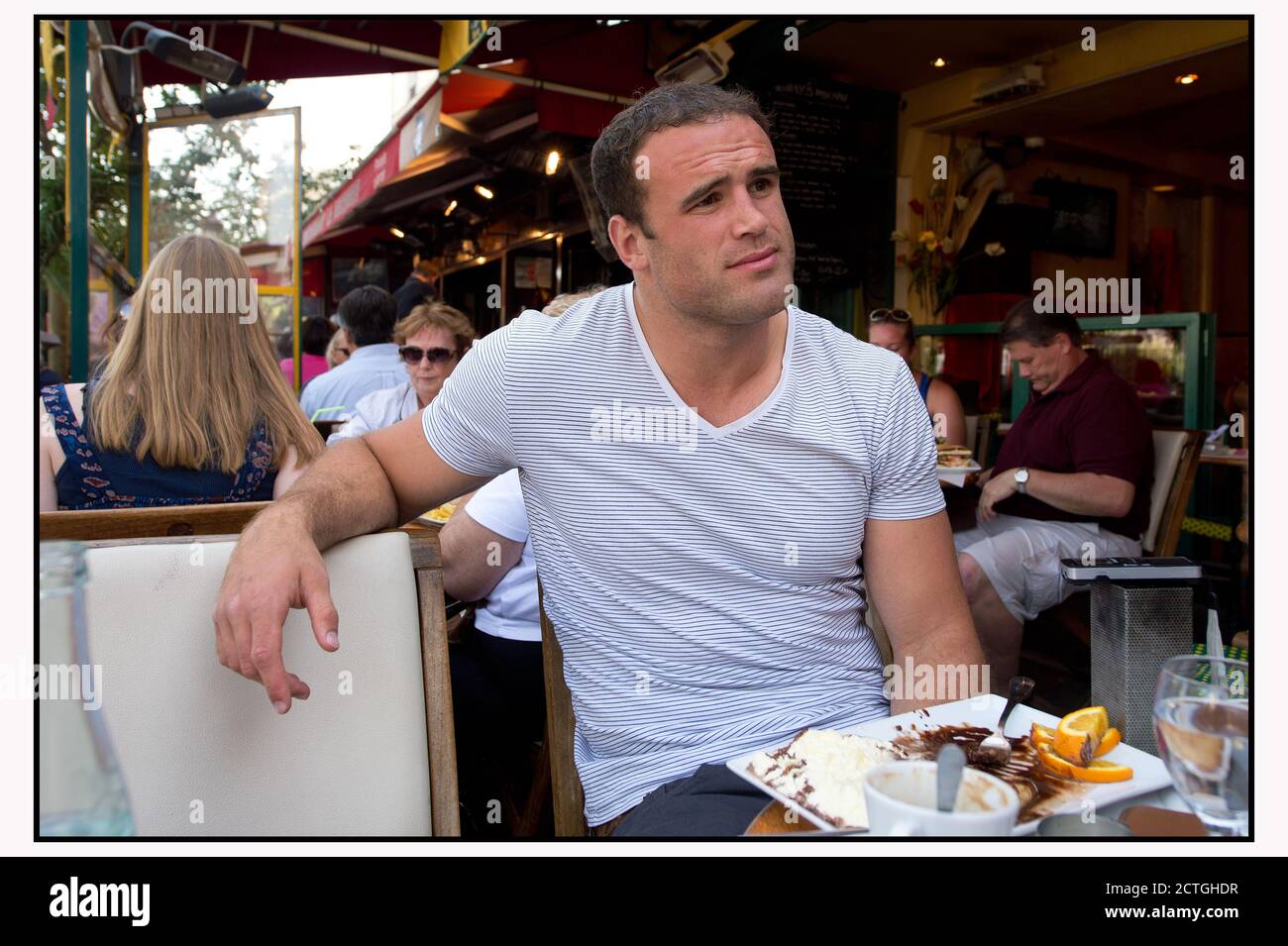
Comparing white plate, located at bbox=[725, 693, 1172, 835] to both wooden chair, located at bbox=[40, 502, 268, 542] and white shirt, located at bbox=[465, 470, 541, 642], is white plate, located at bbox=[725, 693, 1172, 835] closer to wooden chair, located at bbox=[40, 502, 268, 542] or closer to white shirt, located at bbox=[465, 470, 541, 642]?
wooden chair, located at bbox=[40, 502, 268, 542]

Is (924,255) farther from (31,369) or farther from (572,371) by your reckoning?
(31,369)

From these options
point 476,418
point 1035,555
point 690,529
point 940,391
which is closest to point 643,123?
point 476,418

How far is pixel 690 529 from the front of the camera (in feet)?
5.32

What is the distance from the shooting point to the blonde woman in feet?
8.38

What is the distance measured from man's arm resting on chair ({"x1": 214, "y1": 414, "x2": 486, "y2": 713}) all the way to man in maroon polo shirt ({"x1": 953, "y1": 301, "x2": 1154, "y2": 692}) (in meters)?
2.47

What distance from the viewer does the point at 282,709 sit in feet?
3.77

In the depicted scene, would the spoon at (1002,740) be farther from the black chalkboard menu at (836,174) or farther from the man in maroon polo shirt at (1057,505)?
the black chalkboard menu at (836,174)

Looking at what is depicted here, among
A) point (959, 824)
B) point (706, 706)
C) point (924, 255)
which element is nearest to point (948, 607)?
point (706, 706)

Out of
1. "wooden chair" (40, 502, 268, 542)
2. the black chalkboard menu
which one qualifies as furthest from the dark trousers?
the black chalkboard menu

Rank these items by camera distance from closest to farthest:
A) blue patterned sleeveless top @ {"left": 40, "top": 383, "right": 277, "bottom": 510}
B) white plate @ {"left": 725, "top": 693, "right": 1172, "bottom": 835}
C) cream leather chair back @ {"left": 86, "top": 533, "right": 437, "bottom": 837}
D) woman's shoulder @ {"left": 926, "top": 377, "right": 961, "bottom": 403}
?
white plate @ {"left": 725, "top": 693, "right": 1172, "bottom": 835}, cream leather chair back @ {"left": 86, "top": 533, "right": 437, "bottom": 837}, blue patterned sleeveless top @ {"left": 40, "top": 383, "right": 277, "bottom": 510}, woman's shoulder @ {"left": 926, "top": 377, "right": 961, "bottom": 403}

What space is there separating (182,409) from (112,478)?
0.25 m

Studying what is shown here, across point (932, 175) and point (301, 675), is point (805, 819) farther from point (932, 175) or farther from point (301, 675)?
point (932, 175)
